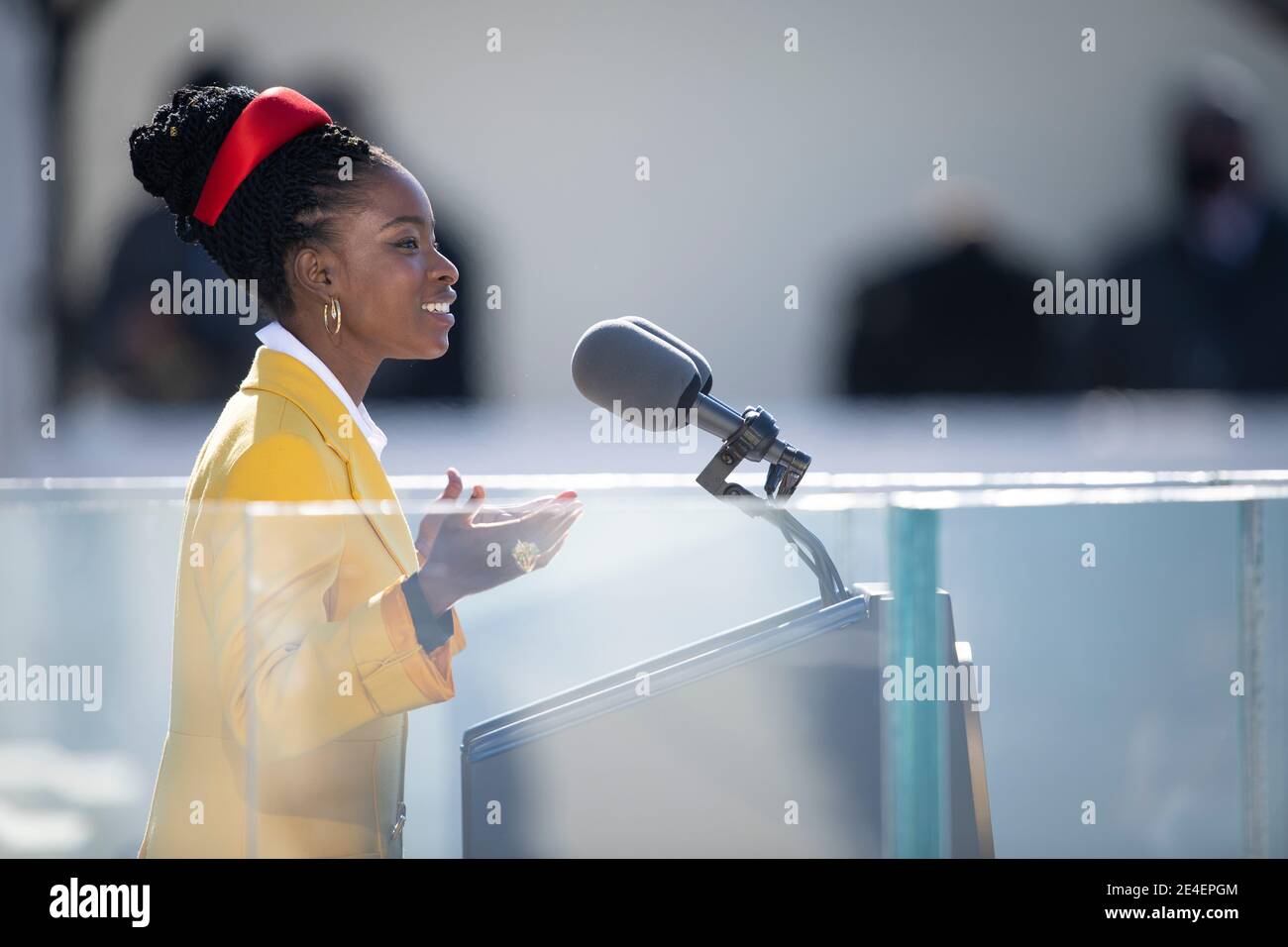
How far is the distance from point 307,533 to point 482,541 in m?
0.19

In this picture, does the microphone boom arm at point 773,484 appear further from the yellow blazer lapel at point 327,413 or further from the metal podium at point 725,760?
the yellow blazer lapel at point 327,413

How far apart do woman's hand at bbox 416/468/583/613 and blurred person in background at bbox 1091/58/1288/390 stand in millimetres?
→ 3589

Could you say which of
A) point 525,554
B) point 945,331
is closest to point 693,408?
point 525,554

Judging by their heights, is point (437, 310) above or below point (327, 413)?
above

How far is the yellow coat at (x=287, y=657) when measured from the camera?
146cm

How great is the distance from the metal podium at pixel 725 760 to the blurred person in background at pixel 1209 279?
11.3ft

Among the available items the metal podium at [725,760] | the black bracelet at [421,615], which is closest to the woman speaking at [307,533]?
the black bracelet at [421,615]

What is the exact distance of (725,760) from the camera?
146cm

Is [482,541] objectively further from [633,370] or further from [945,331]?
[945,331]

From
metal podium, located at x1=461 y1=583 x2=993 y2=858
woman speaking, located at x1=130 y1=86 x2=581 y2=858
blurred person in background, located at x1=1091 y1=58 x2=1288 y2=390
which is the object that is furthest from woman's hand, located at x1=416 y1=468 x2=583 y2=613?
blurred person in background, located at x1=1091 y1=58 x2=1288 y2=390

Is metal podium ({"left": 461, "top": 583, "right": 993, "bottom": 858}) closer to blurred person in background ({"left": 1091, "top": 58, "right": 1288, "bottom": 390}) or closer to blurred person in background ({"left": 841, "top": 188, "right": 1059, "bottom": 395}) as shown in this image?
blurred person in background ({"left": 841, "top": 188, "right": 1059, "bottom": 395})

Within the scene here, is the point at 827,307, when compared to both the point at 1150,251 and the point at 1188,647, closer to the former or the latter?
the point at 1150,251

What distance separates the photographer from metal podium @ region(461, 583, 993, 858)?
1.45 metres

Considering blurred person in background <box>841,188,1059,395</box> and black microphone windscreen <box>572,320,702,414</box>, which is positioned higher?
blurred person in background <box>841,188,1059,395</box>
